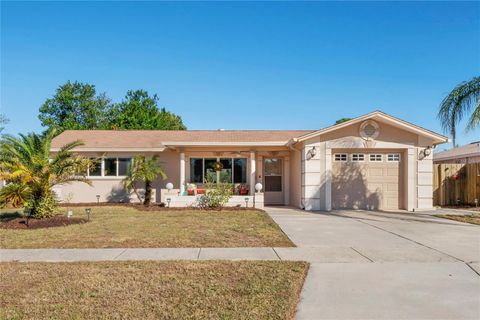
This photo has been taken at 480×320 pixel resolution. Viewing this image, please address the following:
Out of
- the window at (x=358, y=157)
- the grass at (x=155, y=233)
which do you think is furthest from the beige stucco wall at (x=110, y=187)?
the window at (x=358, y=157)

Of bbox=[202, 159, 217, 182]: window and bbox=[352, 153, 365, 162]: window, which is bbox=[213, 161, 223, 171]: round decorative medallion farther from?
bbox=[352, 153, 365, 162]: window

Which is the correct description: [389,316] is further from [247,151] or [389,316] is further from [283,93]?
[283,93]

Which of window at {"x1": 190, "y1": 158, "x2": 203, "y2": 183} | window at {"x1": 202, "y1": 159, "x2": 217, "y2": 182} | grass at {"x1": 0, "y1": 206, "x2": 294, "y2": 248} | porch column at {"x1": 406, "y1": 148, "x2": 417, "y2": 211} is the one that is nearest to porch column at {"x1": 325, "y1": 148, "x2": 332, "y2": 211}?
porch column at {"x1": 406, "y1": 148, "x2": 417, "y2": 211}

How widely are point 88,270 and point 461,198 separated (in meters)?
17.7

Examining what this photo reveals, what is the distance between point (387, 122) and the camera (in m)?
14.7

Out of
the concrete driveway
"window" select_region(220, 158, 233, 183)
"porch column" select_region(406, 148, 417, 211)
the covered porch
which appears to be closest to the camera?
the concrete driveway

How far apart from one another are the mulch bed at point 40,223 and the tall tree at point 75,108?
110 ft

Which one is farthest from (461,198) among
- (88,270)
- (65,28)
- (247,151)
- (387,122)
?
(65,28)

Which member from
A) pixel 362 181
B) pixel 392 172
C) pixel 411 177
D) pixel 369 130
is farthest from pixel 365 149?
pixel 411 177

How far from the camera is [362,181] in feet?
49.5

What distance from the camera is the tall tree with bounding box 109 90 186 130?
41500 mm

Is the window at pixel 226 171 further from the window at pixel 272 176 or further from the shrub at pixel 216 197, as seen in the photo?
the shrub at pixel 216 197

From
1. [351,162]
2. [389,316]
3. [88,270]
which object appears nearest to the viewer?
[389,316]

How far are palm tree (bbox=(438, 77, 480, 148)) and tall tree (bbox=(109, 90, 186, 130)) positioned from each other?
34.6 metres
